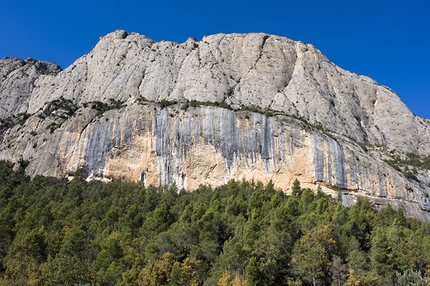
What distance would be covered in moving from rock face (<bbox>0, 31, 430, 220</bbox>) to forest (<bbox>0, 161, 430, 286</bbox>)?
1244 centimetres

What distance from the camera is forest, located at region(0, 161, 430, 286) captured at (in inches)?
1640

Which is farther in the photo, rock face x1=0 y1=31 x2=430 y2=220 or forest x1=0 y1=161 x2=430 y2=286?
Result: rock face x1=0 y1=31 x2=430 y2=220

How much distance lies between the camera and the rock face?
8425cm

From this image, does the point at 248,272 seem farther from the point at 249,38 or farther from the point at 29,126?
the point at 249,38

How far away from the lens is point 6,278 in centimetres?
4166

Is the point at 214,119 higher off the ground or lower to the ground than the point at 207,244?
higher

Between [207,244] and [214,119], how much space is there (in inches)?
1678

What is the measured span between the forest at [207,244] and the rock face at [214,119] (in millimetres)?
12441

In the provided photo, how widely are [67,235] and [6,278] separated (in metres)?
11.0

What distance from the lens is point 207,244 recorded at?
48781 millimetres

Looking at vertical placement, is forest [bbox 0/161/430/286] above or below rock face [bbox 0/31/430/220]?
below

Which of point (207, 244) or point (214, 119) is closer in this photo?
point (207, 244)

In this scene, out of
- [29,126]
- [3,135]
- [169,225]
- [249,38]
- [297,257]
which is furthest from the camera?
[249,38]

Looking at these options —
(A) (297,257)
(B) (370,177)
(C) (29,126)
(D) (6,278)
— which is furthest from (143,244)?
(C) (29,126)
